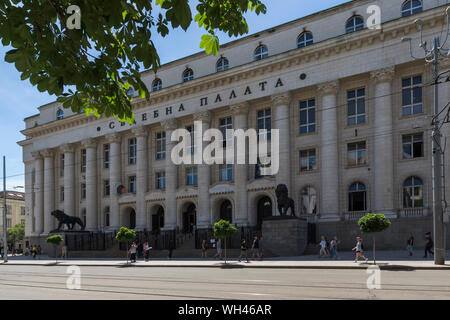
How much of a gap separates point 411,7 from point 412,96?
6.95 meters

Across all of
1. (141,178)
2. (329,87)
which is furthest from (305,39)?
(141,178)

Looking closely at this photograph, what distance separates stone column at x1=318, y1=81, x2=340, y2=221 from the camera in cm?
3739

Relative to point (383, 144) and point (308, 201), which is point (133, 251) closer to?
point (308, 201)

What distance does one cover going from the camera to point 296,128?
134 ft

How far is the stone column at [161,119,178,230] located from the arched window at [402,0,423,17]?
2401cm

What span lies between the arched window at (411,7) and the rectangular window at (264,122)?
13.9 m

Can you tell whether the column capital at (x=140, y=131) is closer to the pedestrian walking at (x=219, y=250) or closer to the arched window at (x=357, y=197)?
the pedestrian walking at (x=219, y=250)

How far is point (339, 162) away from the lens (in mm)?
38188

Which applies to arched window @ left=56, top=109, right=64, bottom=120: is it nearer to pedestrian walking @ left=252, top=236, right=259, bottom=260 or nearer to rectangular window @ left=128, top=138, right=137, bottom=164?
rectangular window @ left=128, top=138, right=137, bottom=164

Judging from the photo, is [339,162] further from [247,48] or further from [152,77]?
[152,77]

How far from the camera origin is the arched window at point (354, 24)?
38.0 meters

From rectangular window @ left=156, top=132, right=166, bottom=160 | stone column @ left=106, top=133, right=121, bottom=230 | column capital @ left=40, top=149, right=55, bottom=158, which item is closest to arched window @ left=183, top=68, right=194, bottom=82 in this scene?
rectangular window @ left=156, top=132, right=166, bottom=160

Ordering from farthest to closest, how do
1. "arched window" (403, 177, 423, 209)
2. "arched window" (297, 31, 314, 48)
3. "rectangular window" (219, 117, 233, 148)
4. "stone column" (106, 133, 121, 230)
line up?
1. "stone column" (106, 133, 121, 230)
2. "rectangular window" (219, 117, 233, 148)
3. "arched window" (297, 31, 314, 48)
4. "arched window" (403, 177, 423, 209)

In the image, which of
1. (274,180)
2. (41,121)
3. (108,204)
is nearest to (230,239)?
(274,180)
